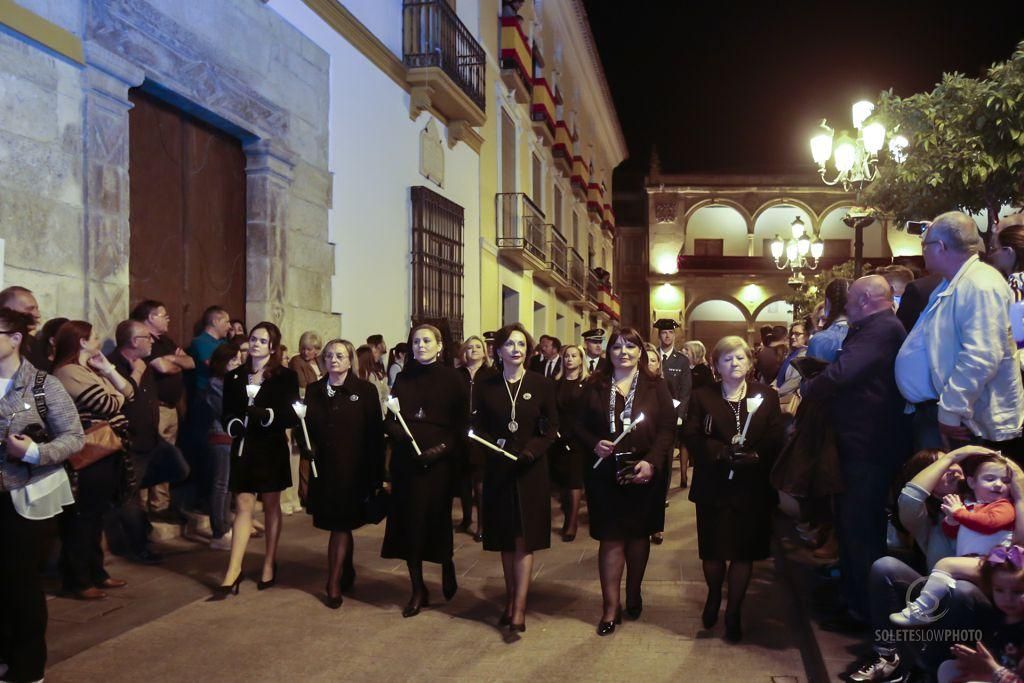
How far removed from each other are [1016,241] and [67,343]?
17.9ft

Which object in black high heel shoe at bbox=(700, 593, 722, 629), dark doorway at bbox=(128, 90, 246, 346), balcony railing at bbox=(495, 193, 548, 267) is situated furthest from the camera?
balcony railing at bbox=(495, 193, 548, 267)

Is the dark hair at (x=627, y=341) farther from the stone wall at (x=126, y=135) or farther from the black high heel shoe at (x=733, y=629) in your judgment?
the stone wall at (x=126, y=135)

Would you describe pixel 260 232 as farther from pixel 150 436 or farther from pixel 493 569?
pixel 493 569

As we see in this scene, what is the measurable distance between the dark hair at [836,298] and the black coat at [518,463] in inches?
69.5

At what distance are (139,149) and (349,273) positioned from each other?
3.52 metres

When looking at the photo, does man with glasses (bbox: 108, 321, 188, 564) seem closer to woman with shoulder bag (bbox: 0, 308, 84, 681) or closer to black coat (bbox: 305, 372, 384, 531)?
black coat (bbox: 305, 372, 384, 531)

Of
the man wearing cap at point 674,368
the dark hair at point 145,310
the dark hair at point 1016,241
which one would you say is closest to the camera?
the dark hair at point 1016,241

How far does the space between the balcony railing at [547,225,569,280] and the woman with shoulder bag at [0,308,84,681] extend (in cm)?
1699

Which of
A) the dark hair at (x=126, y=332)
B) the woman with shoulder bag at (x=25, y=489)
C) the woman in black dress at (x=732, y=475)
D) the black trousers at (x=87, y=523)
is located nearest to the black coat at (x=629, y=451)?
the woman in black dress at (x=732, y=475)

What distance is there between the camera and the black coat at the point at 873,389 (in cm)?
480

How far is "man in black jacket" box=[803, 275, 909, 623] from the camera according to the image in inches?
190

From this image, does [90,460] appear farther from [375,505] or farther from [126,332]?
[375,505]

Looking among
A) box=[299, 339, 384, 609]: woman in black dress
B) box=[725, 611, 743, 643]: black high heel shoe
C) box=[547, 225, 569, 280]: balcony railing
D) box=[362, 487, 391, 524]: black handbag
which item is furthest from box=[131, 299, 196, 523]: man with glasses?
box=[547, 225, 569, 280]: balcony railing

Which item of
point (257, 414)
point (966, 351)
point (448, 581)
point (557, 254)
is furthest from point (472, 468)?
point (557, 254)
